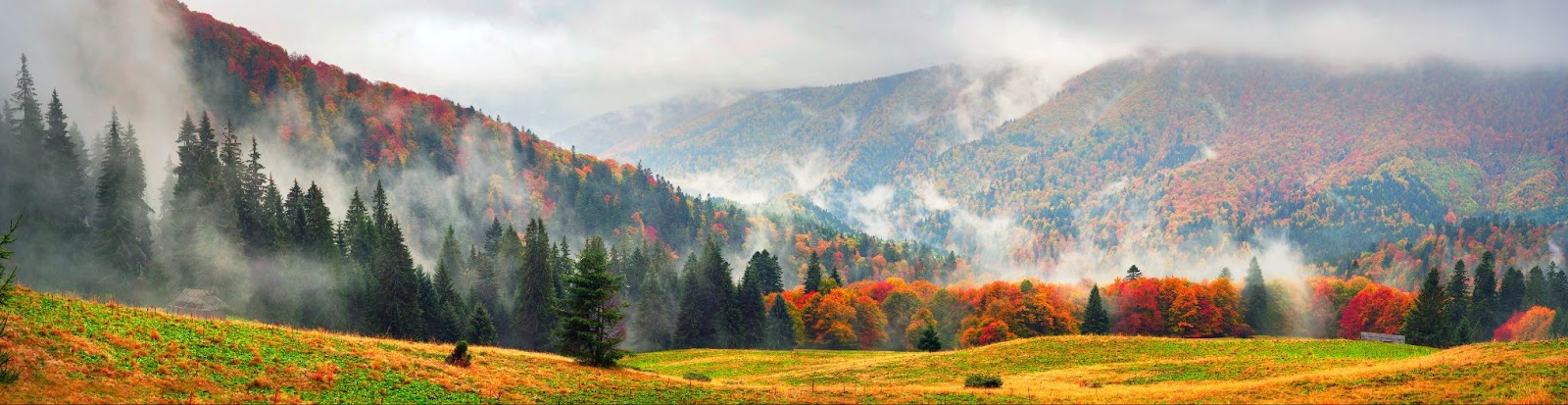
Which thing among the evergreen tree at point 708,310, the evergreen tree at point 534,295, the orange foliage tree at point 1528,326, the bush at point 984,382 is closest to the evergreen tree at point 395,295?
the evergreen tree at point 534,295

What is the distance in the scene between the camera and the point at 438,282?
334 ft

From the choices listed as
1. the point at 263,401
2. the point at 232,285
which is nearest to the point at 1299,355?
the point at 263,401

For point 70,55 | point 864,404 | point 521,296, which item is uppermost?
point 70,55

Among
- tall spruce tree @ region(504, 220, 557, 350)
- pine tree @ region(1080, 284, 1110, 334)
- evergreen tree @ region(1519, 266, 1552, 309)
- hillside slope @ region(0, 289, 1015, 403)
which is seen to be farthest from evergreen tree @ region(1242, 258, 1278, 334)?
hillside slope @ region(0, 289, 1015, 403)

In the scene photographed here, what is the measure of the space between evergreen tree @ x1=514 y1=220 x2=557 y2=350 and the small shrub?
5976cm

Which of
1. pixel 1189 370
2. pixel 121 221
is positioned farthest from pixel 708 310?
pixel 1189 370

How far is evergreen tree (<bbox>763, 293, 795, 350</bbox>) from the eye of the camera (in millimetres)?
125125

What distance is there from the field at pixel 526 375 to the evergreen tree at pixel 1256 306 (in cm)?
7975

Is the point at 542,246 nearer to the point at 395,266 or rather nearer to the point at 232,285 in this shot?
the point at 395,266

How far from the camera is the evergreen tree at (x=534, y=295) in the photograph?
348ft

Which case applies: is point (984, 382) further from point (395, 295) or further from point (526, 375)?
point (395, 295)

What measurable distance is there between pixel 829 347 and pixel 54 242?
314 feet

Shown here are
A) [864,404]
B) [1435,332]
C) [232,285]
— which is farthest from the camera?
[1435,332]

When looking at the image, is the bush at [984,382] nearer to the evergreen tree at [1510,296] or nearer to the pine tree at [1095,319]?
the pine tree at [1095,319]
